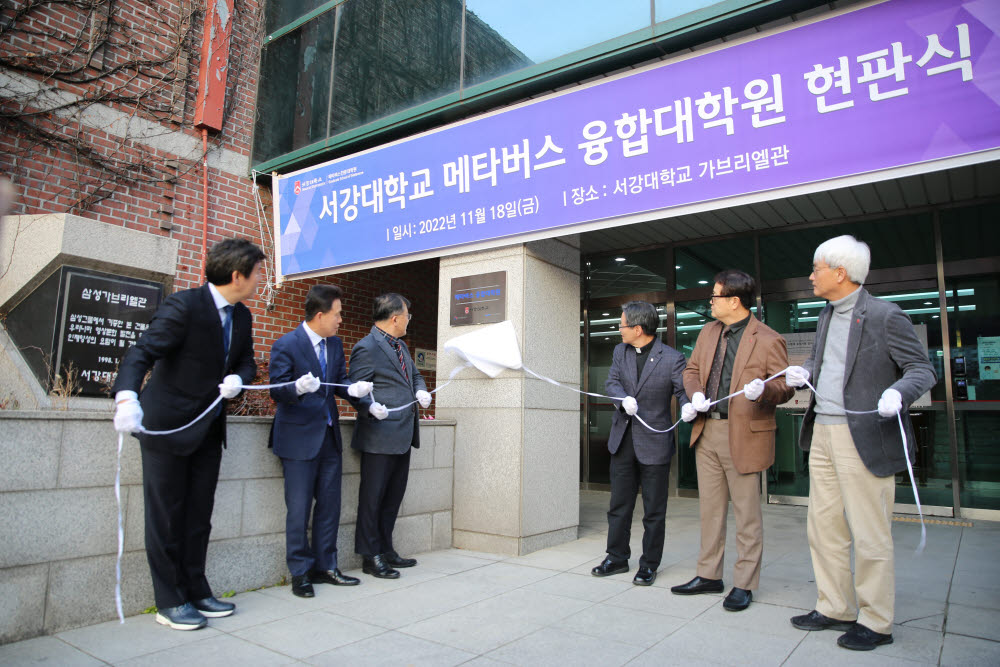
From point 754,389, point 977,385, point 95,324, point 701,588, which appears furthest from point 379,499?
point 977,385

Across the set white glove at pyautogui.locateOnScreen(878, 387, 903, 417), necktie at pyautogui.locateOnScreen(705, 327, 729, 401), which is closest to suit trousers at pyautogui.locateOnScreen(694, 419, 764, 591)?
necktie at pyautogui.locateOnScreen(705, 327, 729, 401)

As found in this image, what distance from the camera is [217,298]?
129 inches

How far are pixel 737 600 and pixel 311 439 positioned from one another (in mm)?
2565

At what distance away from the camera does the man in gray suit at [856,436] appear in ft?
9.49

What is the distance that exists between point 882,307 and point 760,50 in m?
1.82

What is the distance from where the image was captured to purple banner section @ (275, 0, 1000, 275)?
3.31 meters

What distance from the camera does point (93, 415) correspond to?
10.5ft

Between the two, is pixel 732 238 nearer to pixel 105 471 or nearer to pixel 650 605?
pixel 650 605

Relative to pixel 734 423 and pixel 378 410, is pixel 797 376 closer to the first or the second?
pixel 734 423

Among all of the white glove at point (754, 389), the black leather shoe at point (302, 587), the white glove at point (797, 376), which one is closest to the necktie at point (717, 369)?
the white glove at point (754, 389)

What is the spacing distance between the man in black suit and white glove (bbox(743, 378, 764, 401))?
8.61ft

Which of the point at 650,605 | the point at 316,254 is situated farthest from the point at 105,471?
the point at 316,254

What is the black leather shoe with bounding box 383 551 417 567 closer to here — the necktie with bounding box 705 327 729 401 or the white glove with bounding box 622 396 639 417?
the white glove with bounding box 622 396 639 417

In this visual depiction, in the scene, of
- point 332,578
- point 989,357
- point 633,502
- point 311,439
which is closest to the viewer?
point 311,439
